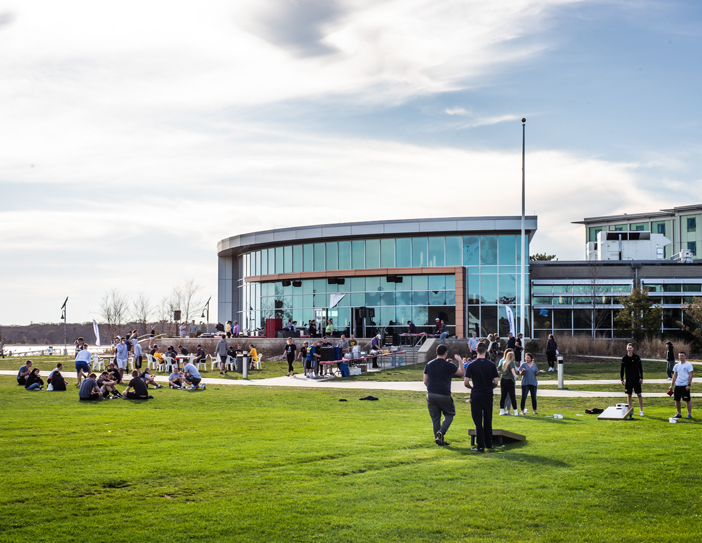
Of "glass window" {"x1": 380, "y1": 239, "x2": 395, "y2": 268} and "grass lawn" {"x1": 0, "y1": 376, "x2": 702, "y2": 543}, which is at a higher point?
"glass window" {"x1": 380, "y1": 239, "x2": 395, "y2": 268}

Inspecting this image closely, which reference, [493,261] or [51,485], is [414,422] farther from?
[493,261]

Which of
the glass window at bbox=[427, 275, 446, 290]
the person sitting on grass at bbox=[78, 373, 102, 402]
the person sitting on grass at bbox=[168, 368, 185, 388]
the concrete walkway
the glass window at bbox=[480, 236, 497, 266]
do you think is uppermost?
the glass window at bbox=[480, 236, 497, 266]

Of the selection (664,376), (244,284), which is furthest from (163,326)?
(664,376)

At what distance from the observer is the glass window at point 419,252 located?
145 ft

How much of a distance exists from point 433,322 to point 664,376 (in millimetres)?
18714

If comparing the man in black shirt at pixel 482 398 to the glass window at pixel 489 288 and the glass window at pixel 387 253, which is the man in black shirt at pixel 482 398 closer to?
the glass window at pixel 489 288

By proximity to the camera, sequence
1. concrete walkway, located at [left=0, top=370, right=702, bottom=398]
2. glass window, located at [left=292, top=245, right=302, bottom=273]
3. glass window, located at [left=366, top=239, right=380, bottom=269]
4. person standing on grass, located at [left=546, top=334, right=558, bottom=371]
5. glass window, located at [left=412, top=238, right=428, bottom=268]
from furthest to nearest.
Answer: glass window, located at [left=292, top=245, right=302, bottom=273] → glass window, located at [left=366, top=239, right=380, bottom=269] → glass window, located at [left=412, top=238, right=428, bottom=268] → person standing on grass, located at [left=546, top=334, right=558, bottom=371] → concrete walkway, located at [left=0, top=370, right=702, bottom=398]

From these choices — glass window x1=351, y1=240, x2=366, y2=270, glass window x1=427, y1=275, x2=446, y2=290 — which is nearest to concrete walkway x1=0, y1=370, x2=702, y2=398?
glass window x1=427, y1=275, x2=446, y2=290

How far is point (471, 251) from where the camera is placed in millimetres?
43188

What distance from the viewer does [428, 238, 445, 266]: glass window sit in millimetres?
43812

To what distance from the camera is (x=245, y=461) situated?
9562mm

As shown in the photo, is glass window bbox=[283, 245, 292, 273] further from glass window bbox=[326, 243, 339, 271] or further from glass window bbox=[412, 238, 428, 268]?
glass window bbox=[412, 238, 428, 268]

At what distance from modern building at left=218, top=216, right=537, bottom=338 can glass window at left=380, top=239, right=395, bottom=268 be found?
0.07 m

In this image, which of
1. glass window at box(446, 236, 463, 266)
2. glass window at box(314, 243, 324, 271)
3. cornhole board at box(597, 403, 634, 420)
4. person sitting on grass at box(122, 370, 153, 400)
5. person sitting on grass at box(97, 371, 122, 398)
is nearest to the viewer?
cornhole board at box(597, 403, 634, 420)
